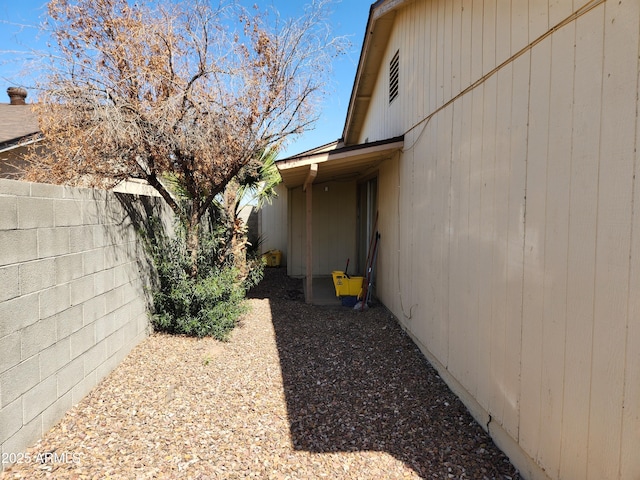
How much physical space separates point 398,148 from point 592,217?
12.7 feet

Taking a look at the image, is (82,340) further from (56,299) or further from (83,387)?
(56,299)

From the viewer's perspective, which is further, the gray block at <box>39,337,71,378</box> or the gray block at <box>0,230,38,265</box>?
the gray block at <box>39,337,71,378</box>

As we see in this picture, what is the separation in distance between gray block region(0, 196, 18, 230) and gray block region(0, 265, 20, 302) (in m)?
0.26

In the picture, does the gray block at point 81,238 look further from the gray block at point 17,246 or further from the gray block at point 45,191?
the gray block at point 17,246

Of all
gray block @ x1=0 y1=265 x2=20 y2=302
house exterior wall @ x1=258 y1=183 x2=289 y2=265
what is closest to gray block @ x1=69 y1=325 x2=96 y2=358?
gray block @ x1=0 y1=265 x2=20 y2=302

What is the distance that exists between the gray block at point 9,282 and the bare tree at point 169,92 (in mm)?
2178

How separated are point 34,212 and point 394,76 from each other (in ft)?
18.1

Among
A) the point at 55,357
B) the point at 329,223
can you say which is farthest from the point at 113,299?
the point at 329,223

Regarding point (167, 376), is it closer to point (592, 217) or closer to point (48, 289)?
point (48, 289)

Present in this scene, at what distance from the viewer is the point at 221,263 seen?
618 centimetres

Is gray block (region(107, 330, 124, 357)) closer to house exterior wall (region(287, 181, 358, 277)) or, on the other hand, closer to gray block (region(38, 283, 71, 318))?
gray block (region(38, 283, 71, 318))

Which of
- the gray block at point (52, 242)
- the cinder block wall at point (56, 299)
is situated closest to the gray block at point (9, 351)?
the cinder block wall at point (56, 299)

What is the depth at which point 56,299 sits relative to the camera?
2953 mm

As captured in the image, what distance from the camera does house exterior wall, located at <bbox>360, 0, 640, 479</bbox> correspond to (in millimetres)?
1765
